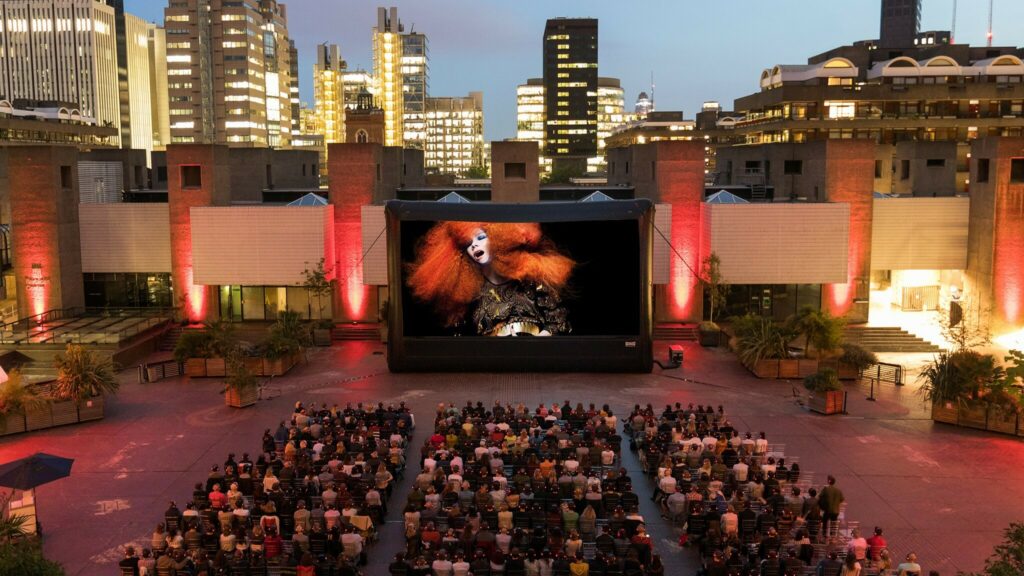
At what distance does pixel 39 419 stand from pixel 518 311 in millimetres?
16605

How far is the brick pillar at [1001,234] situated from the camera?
40.4 meters

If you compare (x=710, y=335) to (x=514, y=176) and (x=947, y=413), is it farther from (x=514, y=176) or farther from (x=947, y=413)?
(x=947, y=413)

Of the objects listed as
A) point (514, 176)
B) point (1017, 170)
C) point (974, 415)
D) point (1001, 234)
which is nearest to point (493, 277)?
point (514, 176)

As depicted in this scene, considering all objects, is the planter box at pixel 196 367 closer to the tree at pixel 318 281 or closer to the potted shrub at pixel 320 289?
the potted shrub at pixel 320 289

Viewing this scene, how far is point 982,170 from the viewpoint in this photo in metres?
41.8

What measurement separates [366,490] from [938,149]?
4154 centimetres

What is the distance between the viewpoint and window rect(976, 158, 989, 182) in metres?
41.6

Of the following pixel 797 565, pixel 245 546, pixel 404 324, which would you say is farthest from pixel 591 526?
pixel 404 324

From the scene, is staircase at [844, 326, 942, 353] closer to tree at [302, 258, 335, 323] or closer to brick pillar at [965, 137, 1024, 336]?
brick pillar at [965, 137, 1024, 336]

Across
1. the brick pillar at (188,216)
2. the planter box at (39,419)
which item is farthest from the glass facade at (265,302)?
the planter box at (39,419)

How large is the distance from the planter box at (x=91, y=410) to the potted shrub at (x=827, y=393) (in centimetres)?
2278

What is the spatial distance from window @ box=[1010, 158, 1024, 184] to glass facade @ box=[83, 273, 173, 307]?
130ft

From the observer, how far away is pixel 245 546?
1720 cm

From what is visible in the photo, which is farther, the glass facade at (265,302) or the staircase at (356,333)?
the glass facade at (265,302)
